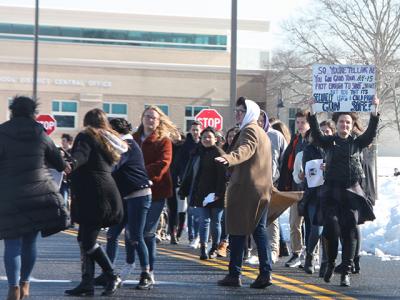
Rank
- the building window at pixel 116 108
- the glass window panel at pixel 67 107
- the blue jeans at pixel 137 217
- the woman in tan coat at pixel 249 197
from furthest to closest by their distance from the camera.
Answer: the building window at pixel 116 108
the glass window panel at pixel 67 107
the woman in tan coat at pixel 249 197
the blue jeans at pixel 137 217

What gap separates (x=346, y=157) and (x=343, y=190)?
1.14ft

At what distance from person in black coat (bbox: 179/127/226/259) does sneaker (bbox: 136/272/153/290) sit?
340 cm

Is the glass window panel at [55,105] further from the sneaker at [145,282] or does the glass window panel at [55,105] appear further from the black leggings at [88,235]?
the black leggings at [88,235]

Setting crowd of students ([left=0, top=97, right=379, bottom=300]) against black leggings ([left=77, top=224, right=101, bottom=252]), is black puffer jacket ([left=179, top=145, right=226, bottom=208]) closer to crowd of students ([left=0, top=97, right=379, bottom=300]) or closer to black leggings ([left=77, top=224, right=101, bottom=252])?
crowd of students ([left=0, top=97, right=379, bottom=300])

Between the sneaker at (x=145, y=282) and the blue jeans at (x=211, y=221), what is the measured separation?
3.49 m

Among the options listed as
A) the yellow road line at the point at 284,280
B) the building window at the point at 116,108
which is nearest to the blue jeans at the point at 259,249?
the yellow road line at the point at 284,280

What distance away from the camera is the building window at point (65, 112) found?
207 feet

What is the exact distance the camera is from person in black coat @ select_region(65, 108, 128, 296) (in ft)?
31.4

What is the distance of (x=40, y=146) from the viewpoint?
30.2 ft

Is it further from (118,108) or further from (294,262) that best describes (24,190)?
(118,108)

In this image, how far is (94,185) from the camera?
9.59m

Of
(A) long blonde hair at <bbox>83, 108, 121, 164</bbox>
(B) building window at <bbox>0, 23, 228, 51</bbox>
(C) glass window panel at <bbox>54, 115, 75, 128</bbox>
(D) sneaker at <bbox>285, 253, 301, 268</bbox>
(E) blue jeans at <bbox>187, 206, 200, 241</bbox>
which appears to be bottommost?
(D) sneaker at <bbox>285, 253, 301, 268</bbox>

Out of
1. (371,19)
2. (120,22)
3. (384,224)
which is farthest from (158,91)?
(384,224)

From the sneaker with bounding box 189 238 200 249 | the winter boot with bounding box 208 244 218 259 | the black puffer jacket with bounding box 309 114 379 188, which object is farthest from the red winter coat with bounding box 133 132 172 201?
the sneaker with bounding box 189 238 200 249
